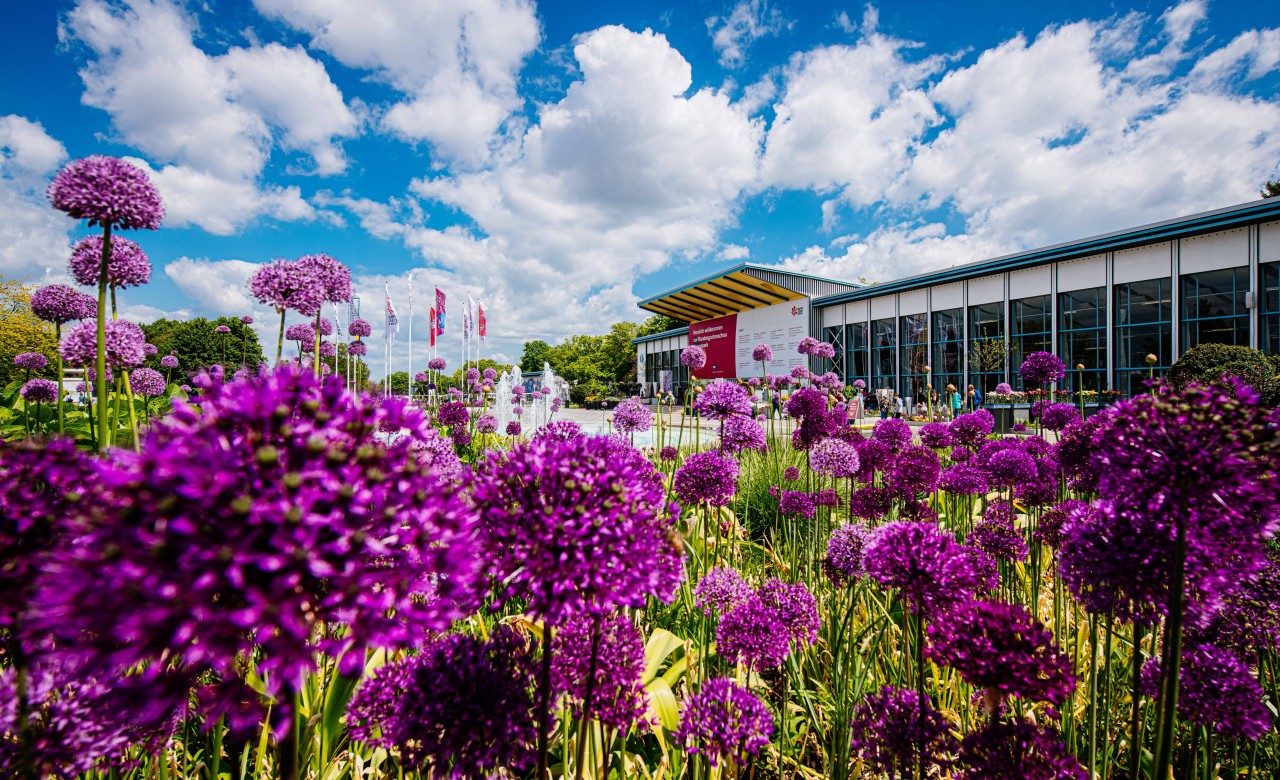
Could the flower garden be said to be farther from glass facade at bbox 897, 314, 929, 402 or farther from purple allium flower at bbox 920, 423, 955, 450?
glass facade at bbox 897, 314, 929, 402

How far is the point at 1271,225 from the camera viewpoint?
1805cm

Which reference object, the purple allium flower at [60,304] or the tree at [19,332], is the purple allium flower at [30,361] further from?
the tree at [19,332]

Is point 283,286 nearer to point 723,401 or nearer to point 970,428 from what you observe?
point 723,401

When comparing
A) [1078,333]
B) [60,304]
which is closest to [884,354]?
[1078,333]

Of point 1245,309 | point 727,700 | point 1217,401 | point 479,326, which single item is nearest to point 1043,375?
point 1217,401

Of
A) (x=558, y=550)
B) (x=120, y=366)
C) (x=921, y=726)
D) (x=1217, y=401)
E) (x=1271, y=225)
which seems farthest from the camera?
(x=1271, y=225)

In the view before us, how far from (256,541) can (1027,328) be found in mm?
31448

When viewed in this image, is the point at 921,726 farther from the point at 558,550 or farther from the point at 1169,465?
the point at 558,550

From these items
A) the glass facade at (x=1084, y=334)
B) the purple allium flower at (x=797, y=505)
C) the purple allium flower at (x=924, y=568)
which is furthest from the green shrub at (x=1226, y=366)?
the glass facade at (x=1084, y=334)

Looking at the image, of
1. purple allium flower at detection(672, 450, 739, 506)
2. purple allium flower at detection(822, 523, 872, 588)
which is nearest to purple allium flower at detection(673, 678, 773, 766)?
purple allium flower at detection(822, 523, 872, 588)

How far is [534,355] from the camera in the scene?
331 feet

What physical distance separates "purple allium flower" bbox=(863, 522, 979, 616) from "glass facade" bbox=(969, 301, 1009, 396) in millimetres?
26976

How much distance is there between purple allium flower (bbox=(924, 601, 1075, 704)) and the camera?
139cm

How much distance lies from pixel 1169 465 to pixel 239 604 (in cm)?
194
